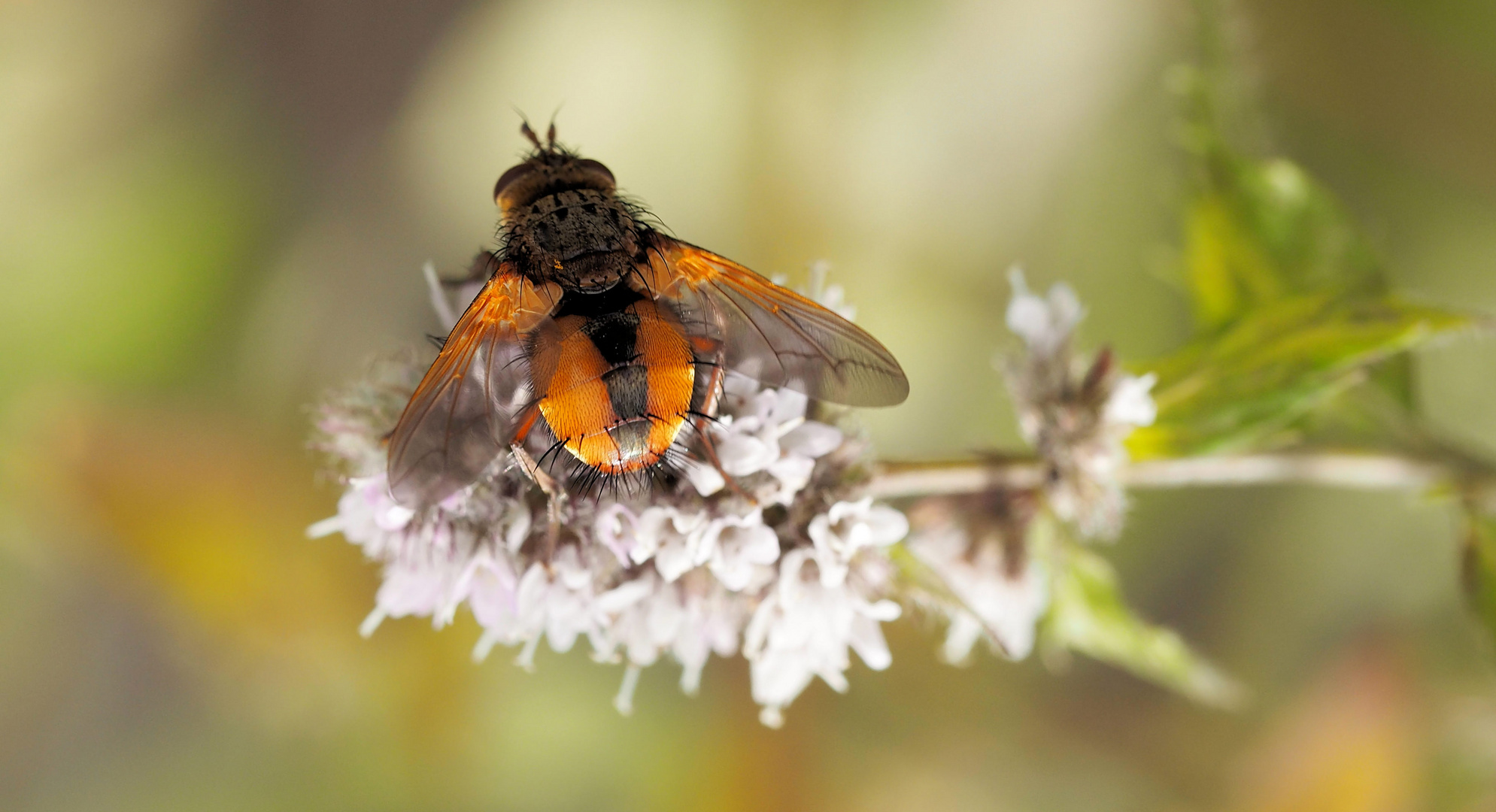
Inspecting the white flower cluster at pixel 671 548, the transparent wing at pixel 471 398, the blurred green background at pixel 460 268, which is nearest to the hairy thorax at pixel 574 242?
the transparent wing at pixel 471 398

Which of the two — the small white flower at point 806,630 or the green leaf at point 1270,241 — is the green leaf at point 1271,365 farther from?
the small white flower at point 806,630

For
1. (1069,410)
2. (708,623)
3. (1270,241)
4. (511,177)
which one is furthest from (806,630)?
(1270,241)

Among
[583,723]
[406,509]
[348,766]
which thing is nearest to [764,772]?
[583,723]

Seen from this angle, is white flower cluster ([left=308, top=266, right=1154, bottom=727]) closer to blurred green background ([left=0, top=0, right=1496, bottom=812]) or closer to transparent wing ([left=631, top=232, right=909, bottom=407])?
transparent wing ([left=631, top=232, right=909, bottom=407])

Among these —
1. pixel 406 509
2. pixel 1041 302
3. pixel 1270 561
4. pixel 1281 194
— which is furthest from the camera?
pixel 1270 561

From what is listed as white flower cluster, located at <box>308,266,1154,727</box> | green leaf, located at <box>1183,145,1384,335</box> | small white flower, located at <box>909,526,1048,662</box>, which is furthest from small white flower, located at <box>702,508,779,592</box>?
green leaf, located at <box>1183,145,1384,335</box>

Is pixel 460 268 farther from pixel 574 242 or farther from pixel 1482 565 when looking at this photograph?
pixel 1482 565

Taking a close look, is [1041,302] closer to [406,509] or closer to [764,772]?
[406,509]
